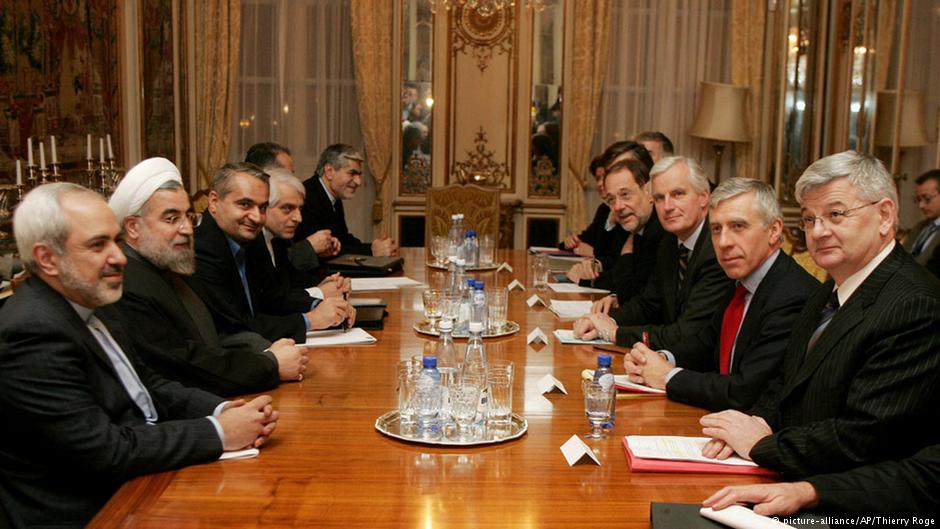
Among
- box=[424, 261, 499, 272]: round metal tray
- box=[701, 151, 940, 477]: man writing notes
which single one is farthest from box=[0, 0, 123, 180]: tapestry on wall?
box=[701, 151, 940, 477]: man writing notes

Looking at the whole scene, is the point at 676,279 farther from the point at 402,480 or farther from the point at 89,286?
the point at 89,286

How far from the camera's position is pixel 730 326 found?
331 cm

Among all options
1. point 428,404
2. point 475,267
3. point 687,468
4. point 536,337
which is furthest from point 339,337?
point 475,267

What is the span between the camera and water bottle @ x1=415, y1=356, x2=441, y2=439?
2.48 m

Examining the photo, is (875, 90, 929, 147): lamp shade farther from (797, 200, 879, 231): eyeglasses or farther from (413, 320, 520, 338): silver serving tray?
(797, 200, 879, 231): eyeglasses

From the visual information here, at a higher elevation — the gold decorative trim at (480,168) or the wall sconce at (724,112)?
the wall sconce at (724,112)

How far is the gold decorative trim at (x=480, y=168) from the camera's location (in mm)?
8961

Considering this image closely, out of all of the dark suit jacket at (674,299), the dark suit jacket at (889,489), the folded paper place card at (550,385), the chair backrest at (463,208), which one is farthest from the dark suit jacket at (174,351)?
the chair backrest at (463,208)

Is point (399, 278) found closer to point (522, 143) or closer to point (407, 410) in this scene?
point (407, 410)

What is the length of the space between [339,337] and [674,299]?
1426 mm

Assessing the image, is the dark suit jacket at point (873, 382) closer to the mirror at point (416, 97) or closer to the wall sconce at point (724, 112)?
the wall sconce at point (724, 112)

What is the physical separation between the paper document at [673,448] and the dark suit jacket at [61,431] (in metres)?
1.02

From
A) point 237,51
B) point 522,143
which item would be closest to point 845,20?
point 522,143

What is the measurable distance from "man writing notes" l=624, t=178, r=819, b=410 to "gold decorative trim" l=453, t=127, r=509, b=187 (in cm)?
575
